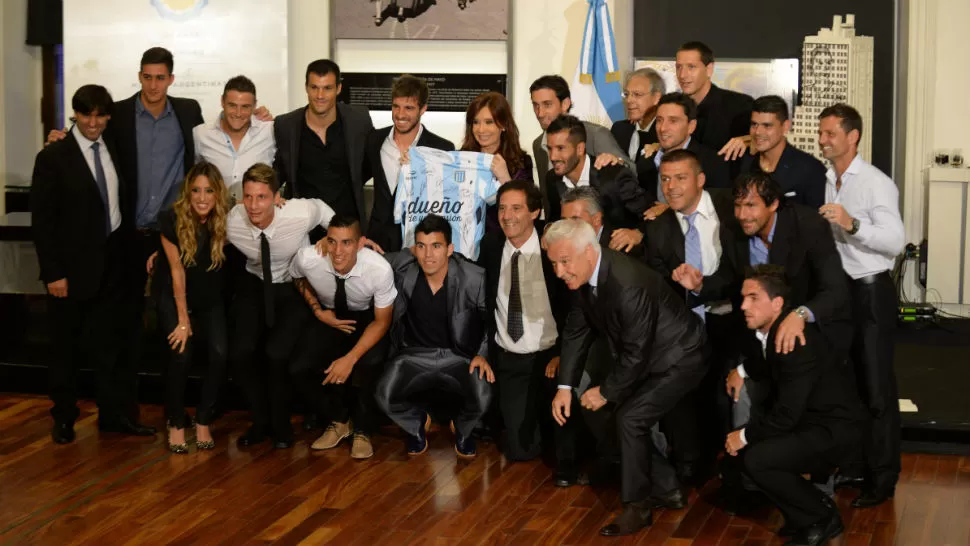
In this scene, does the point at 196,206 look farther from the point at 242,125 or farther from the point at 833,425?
the point at 833,425

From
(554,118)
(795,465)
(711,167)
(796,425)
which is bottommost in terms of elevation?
(795,465)

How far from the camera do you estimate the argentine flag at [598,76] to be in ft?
23.9

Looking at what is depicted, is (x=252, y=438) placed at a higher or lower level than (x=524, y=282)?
lower

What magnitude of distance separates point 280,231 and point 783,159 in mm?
2264

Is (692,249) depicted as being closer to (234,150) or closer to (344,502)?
(344,502)

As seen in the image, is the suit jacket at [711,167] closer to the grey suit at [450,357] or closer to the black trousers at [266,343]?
the grey suit at [450,357]

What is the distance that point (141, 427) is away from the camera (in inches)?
223

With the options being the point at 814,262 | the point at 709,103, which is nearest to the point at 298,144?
the point at 709,103

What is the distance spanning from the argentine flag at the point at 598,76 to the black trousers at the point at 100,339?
3073 mm

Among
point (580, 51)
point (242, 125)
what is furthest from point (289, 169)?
point (580, 51)

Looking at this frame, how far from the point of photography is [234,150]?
18.4 feet

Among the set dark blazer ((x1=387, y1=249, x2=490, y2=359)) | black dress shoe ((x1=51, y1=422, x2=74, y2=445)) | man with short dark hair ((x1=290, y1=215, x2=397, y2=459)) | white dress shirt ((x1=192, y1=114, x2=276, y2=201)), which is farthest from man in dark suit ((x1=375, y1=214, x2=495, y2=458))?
black dress shoe ((x1=51, y1=422, x2=74, y2=445))

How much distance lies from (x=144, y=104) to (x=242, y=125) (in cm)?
51

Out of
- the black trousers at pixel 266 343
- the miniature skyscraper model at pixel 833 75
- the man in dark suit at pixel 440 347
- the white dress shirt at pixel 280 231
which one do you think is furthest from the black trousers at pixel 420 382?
the miniature skyscraper model at pixel 833 75
